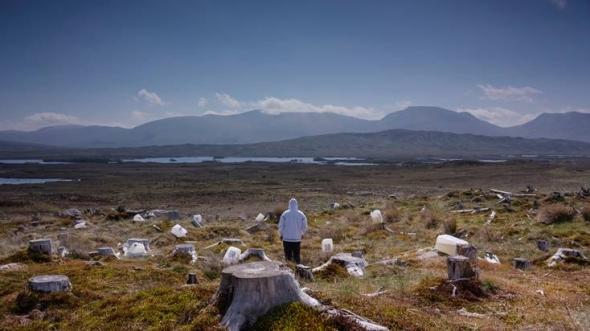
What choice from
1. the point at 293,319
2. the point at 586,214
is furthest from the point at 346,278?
the point at 586,214

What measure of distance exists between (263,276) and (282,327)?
692 millimetres

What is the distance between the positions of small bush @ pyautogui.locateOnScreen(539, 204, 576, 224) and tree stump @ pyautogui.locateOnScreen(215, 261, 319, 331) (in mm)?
16280

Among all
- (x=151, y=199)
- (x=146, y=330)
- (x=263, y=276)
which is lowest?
(x=151, y=199)

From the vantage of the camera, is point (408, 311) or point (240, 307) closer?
point (240, 307)

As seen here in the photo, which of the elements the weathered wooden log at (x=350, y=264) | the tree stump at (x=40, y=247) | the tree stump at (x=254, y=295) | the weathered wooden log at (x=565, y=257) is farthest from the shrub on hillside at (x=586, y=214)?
the tree stump at (x=40, y=247)

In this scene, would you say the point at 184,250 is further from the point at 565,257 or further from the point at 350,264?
the point at 565,257

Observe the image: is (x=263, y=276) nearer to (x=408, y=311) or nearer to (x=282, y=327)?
(x=282, y=327)

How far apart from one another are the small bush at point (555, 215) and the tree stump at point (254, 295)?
641 inches

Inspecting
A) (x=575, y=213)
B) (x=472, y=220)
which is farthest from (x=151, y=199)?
(x=575, y=213)

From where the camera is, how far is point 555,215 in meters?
18.5

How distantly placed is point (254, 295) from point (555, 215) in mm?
17065

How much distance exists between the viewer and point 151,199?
148ft

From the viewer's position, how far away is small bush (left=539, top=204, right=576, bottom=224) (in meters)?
18.5

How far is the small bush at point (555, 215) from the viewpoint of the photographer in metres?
18.5
